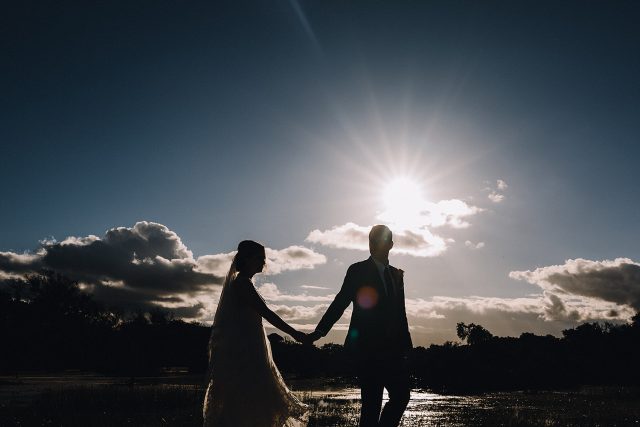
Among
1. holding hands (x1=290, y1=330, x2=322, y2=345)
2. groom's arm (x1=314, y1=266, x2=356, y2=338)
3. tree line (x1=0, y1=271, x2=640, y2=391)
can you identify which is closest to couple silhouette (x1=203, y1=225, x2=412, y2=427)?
groom's arm (x1=314, y1=266, x2=356, y2=338)

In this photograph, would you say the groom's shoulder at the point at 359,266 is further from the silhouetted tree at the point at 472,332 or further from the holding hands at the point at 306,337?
the silhouetted tree at the point at 472,332

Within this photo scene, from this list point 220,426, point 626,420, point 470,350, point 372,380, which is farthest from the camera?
point 470,350

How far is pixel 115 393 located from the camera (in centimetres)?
2539

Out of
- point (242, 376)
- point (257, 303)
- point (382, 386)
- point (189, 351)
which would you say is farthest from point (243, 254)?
point (189, 351)

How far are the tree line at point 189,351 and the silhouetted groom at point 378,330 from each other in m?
49.6

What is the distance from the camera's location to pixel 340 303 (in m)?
6.24

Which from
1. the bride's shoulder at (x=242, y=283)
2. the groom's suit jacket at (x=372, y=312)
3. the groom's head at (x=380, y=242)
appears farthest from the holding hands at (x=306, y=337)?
the groom's head at (x=380, y=242)

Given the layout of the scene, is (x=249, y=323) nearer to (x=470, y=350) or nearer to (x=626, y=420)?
(x=626, y=420)

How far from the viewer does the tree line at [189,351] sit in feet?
195

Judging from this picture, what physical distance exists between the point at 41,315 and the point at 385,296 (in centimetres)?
8731

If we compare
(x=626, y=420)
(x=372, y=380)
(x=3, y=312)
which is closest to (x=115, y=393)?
(x=626, y=420)

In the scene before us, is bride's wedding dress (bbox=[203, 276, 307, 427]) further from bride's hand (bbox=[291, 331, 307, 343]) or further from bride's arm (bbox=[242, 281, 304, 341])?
bride's hand (bbox=[291, 331, 307, 343])

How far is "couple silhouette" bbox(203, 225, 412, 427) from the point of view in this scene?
5617 mm

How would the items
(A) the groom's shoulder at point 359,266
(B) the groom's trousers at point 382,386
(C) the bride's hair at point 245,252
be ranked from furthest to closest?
(C) the bride's hair at point 245,252 → (A) the groom's shoulder at point 359,266 → (B) the groom's trousers at point 382,386
